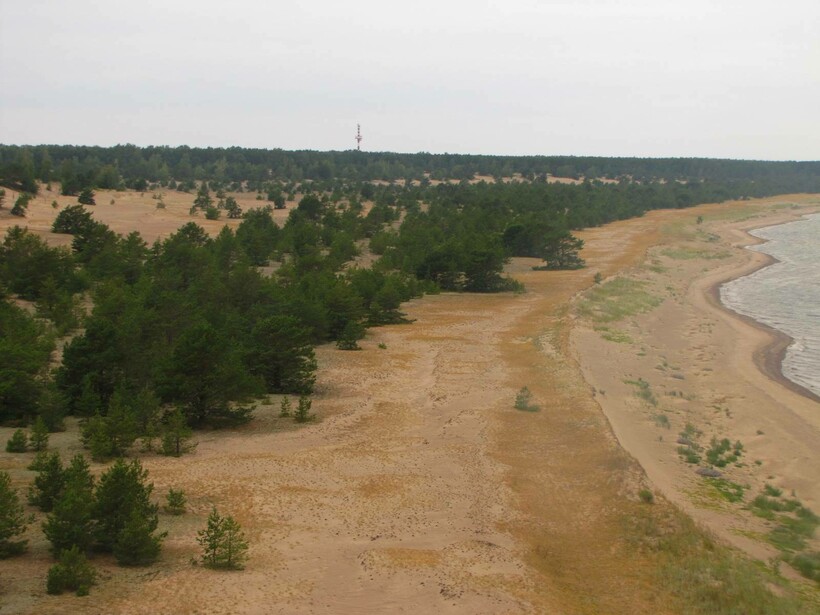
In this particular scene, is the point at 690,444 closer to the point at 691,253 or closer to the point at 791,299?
the point at 791,299

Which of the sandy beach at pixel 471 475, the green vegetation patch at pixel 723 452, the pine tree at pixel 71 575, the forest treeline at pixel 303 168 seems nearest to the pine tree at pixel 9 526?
the sandy beach at pixel 471 475

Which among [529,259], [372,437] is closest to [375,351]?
[372,437]

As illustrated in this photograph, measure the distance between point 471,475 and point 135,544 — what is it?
25.0ft

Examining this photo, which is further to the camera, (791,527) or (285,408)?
(285,408)

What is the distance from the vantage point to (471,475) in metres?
17.7

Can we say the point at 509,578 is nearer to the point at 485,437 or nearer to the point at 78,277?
the point at 485,437

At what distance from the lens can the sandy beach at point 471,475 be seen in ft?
40.1

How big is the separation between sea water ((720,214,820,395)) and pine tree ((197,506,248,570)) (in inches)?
844

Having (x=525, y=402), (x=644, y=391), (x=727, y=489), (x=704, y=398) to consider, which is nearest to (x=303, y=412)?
(x=525, y=402)

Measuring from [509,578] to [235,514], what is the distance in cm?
498

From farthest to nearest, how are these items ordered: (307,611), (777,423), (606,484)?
(777,423), (606,484), (307,611)

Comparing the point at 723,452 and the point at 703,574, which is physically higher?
the point at 703,574

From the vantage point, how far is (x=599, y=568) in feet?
44.9

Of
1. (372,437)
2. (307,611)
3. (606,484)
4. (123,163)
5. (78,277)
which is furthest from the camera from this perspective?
(123,163)
